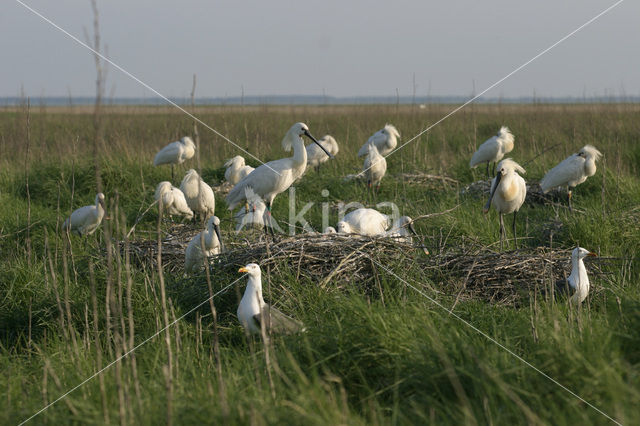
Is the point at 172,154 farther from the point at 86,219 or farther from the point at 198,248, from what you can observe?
the point at 198,248

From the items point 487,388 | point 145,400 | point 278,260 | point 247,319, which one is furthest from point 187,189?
point 487,388

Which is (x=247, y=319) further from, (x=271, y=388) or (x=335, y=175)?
(x=335, y=175)

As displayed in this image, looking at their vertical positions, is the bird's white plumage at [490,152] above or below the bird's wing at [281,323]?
above

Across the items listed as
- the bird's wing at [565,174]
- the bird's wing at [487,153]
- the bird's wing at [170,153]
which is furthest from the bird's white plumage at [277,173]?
the bird's wing at [487,153]

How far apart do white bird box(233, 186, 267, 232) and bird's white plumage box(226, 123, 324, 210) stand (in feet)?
0.26

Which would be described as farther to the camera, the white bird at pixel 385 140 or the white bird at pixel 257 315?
the white bird at pixel 385 140

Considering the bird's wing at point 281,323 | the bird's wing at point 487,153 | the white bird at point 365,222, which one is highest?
the bird's wing at point 487,153

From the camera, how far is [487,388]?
117 inches

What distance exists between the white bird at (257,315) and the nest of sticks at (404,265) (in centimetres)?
54

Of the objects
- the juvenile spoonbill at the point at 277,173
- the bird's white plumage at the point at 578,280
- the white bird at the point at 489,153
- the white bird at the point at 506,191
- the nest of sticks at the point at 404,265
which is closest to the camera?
the bird's white plumage at the point at 578,280

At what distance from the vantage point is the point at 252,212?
864cm

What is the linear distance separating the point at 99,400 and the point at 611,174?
28.3ft

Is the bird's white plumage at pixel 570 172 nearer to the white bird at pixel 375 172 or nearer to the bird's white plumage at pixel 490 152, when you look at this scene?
the bird's white plumage at pixel 490 152

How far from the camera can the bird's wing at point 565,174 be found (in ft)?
30.7
